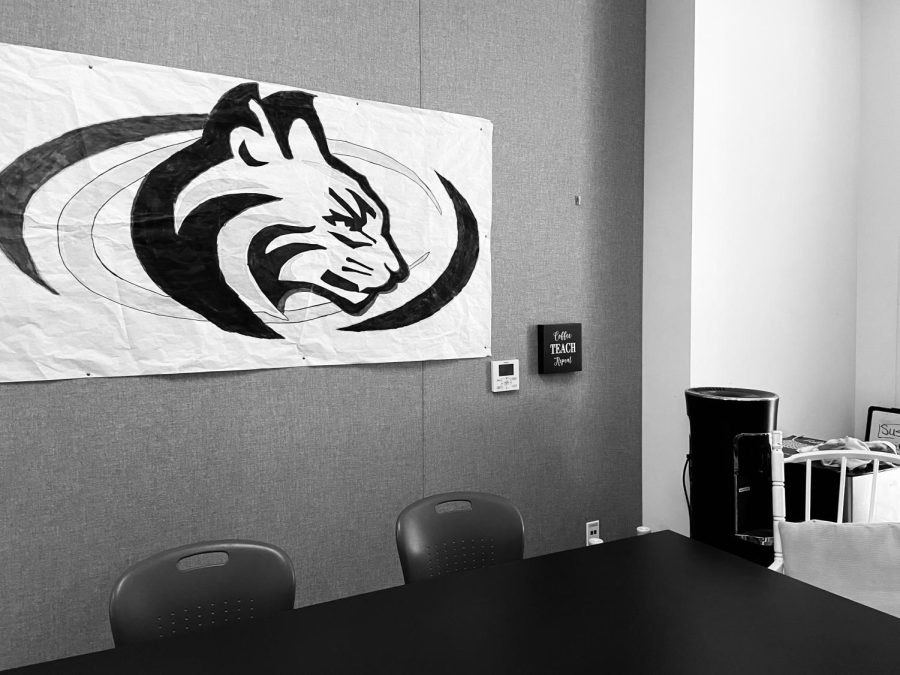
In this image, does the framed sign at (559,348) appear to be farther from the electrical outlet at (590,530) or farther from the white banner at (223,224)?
the electrical outlet at (590,530)

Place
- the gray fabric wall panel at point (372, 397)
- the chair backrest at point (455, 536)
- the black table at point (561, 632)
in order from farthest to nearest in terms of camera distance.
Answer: the gray fabric wall panel at point (372, 397), the chair backrest at point (455, 536), the black table at point (561, 632)

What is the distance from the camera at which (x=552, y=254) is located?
2.85 m

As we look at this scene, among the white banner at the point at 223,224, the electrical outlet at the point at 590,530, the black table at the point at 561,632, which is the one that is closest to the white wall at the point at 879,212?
the electrical outlet at the point at 590,530

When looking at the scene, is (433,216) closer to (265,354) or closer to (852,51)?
(265,354)

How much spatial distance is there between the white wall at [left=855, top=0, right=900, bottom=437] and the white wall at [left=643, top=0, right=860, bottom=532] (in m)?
0.05

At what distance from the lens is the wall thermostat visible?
8.89 ft

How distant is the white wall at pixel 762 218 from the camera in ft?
9.55

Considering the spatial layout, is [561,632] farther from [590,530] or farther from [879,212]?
[879,212]

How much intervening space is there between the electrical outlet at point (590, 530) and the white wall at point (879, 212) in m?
1.57

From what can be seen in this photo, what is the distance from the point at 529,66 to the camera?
278 cm

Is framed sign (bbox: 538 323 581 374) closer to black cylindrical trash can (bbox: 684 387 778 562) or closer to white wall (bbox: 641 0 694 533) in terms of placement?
white wall (bbox: 641 0 694 533)

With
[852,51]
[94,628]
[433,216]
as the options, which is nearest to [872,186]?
[852,51]

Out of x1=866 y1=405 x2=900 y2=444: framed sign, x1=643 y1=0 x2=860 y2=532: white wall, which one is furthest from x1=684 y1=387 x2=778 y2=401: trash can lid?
x1=866 y1=405 x2=900 y2=444: framed sign

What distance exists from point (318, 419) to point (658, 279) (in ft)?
5.32
